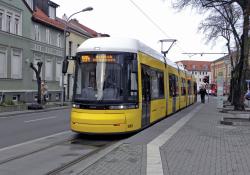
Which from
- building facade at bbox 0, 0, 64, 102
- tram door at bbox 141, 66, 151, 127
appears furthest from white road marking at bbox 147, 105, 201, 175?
building facade at bbox 0, 0, 64, 102

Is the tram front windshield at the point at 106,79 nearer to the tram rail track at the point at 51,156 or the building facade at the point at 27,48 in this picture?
the tram rail track at the point at 51,156

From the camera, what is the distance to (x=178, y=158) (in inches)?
397

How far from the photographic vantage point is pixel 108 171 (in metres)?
8.84

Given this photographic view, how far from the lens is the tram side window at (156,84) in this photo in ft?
60.3

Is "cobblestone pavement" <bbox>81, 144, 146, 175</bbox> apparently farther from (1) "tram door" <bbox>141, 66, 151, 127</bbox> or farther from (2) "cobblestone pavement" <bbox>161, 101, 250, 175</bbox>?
(1) "tram door" <bbox>141, 66, 151, 127</bbox>

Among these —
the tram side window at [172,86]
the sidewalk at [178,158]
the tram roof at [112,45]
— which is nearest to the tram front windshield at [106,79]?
the tram roof at [112,45]

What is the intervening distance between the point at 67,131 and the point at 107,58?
4.25 metres

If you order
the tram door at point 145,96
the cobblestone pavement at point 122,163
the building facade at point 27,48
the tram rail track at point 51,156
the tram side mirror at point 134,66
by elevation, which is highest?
the building facade at point 27,48

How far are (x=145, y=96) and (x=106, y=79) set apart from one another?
2.23 m

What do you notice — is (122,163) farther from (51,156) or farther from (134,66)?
(134,66)

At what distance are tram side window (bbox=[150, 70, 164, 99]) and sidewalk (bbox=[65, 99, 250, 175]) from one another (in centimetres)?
435

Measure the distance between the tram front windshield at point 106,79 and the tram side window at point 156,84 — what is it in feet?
9.73

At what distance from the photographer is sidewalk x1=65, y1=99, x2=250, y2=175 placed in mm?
8820

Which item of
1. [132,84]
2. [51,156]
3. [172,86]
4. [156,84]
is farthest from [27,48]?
[51,156]
